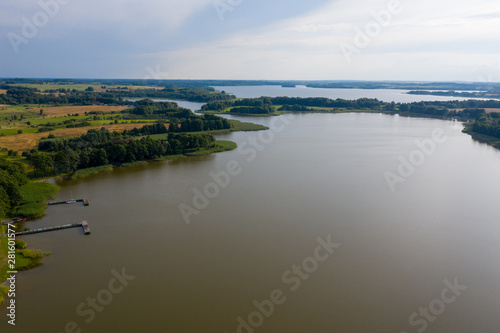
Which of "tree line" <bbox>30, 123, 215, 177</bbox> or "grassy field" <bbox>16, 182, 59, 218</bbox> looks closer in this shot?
"grassy field" <bbox>16, 182, 59, 218</bbox>

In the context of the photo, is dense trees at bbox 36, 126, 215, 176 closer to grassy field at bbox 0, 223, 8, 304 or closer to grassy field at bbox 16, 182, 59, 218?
grassy field at bbox 16, 182, 59, 218

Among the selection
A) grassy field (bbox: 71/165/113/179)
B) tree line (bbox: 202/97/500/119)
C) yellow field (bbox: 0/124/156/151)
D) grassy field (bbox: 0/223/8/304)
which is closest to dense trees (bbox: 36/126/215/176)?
grassy field (bbox: 71/165/113/179)

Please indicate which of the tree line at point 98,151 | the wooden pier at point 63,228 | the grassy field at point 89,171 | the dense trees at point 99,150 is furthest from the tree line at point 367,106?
the wooden pier at point 63,228

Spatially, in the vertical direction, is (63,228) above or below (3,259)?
below

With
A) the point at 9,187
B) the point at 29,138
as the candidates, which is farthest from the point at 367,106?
the point at 9,187

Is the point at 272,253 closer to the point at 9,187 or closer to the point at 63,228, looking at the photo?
the point at 63,228

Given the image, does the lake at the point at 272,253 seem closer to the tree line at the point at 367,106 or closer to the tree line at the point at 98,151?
the tree line at the point at 98,151

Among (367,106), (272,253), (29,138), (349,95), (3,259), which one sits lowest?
(272,253)

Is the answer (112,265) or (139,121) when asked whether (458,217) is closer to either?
(112,265)

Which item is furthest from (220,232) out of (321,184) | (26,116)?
(26,116)
